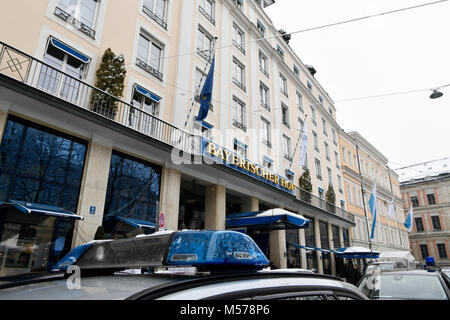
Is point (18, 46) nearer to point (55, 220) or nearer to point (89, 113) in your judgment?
point (89, 113)

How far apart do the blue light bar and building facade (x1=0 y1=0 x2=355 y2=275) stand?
26.9ft

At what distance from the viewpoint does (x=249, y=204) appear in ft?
54.7

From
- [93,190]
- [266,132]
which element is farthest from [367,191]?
[93,190]

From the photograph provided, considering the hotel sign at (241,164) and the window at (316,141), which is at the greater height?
the window at (316,141)

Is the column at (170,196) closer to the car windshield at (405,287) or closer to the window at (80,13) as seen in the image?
the window at (80,13)

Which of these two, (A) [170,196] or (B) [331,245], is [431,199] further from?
(A) [170,196]

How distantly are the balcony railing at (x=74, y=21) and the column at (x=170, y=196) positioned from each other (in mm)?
5945

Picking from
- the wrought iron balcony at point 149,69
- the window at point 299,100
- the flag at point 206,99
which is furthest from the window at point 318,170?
the wrought iron balcony at point 149,69

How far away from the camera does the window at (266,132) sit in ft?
65.1

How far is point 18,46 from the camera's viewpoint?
348 inches

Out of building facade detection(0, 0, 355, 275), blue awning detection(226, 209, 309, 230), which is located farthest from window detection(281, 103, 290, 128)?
blue awning detection(226, 209, 309, 230)

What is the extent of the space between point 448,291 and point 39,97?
1053cm

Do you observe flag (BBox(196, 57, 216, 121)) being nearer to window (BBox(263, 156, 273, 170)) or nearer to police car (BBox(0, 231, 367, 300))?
window (BBox(263, 156, 273, 170))

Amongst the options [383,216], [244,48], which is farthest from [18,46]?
[383,216]
